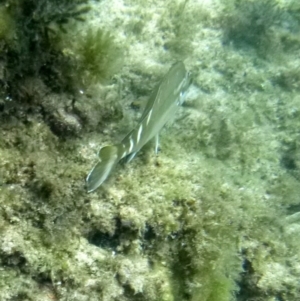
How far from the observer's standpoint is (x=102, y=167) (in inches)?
123

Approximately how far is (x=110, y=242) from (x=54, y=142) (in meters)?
1.28

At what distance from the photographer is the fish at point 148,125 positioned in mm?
3123

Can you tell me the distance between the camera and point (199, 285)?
4.12 meters

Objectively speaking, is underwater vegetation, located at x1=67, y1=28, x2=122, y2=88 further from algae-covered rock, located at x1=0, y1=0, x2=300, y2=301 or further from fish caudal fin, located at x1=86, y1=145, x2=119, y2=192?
fish caudal fin, located at x1=86, y1=145, x2=119, y2=192

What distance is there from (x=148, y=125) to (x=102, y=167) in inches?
29.5

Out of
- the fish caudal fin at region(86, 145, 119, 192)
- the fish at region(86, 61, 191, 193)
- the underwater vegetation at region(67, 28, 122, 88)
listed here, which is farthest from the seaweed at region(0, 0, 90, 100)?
the fish caudal fin at region(86, 145, 119, 192)

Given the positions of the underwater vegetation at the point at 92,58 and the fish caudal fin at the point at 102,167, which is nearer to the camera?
the fish caudal fin at the point at 102,167

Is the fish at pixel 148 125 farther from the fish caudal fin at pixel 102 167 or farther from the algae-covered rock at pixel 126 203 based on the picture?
the algae-covered rock at pixel 126 203

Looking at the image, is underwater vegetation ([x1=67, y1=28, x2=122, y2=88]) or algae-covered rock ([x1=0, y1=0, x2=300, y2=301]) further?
underwater vegetation ([x1=67, y1=28, x2=122, y2=88])

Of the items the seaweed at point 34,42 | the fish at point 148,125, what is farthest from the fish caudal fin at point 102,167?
the seaweed at point 34,42

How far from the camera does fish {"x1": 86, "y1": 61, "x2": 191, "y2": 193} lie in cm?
312

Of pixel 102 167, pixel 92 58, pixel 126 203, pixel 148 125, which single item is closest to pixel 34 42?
pixel 92 58

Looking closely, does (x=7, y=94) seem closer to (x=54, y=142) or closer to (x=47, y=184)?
(x=54, y=142)

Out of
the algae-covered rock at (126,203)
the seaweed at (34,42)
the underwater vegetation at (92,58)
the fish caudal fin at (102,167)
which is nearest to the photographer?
the fish caudal fin at (102,167)
